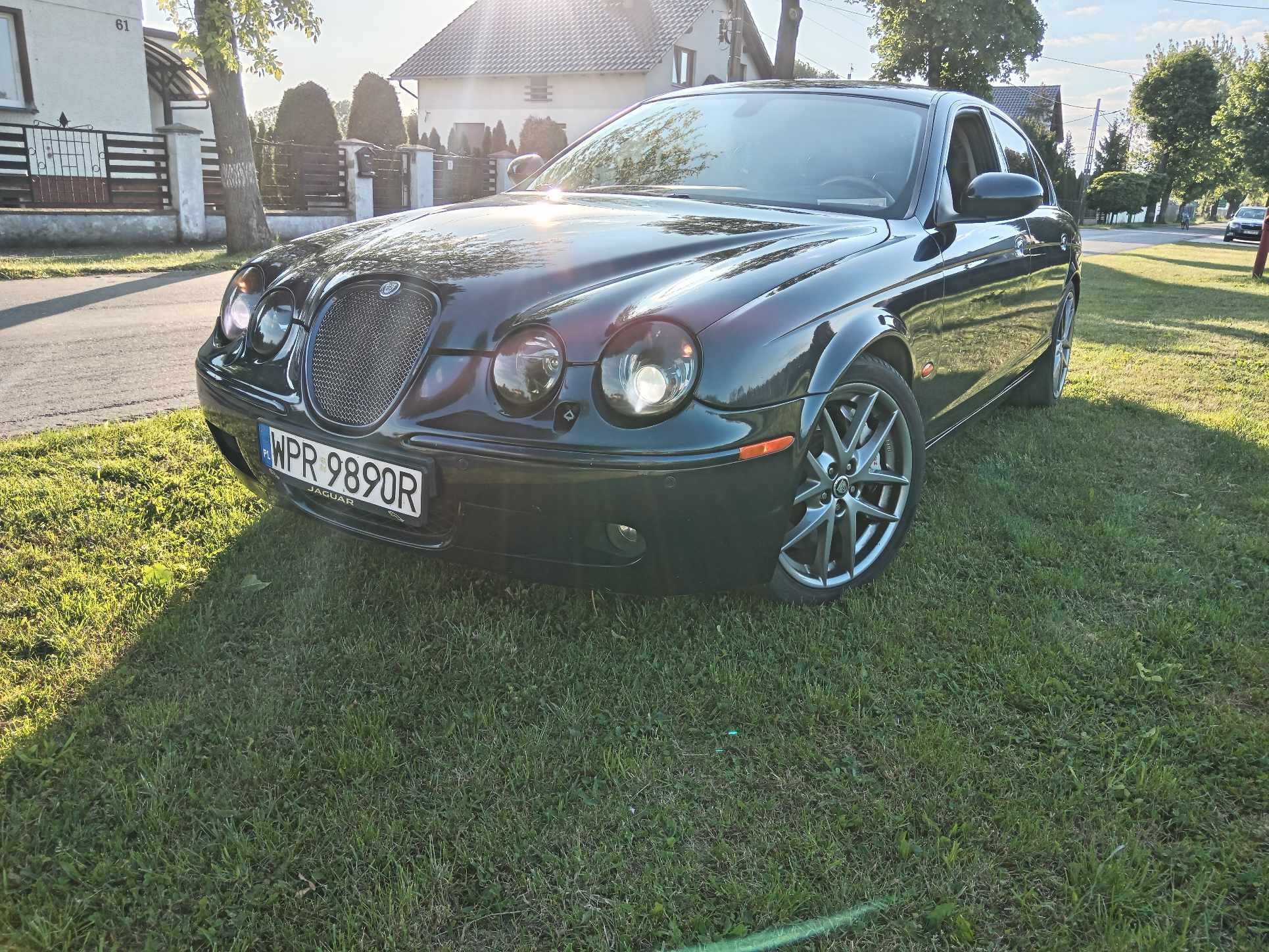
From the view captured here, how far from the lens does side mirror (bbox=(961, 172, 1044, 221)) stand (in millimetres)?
3309

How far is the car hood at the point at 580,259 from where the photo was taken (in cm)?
225

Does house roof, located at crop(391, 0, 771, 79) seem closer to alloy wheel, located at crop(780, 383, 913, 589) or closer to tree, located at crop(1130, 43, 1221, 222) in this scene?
tree, located at crop(1130, 43, 1221, 222)

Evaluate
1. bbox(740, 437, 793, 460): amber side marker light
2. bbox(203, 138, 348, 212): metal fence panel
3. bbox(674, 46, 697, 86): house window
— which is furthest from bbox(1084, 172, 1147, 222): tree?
bbox(740, 437, 793, 460): amber side marker light

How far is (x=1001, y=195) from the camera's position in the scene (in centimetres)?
330

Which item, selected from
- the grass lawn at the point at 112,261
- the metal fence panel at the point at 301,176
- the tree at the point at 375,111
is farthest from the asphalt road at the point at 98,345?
the tree at the point at 375,111

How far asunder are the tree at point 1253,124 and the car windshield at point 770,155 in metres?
26.2

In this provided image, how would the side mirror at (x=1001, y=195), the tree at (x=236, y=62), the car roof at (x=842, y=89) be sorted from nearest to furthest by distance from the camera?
the side mirror at (x=1001, y=195) → the car roof at (x=842, y=89) → the tree at (x=236, y=62)

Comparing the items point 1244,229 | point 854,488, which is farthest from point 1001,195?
point 1244,229

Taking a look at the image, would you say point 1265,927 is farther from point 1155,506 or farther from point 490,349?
point 1155,506

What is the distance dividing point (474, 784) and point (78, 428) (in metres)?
3.03

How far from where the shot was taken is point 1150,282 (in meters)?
13.7

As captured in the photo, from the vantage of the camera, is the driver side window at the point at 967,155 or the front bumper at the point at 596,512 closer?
the front bumper at the point at 596,512

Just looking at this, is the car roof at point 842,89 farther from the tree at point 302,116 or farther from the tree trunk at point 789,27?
the tree at point 302,116

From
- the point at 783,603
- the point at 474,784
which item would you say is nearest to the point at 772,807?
the point at 474,784
